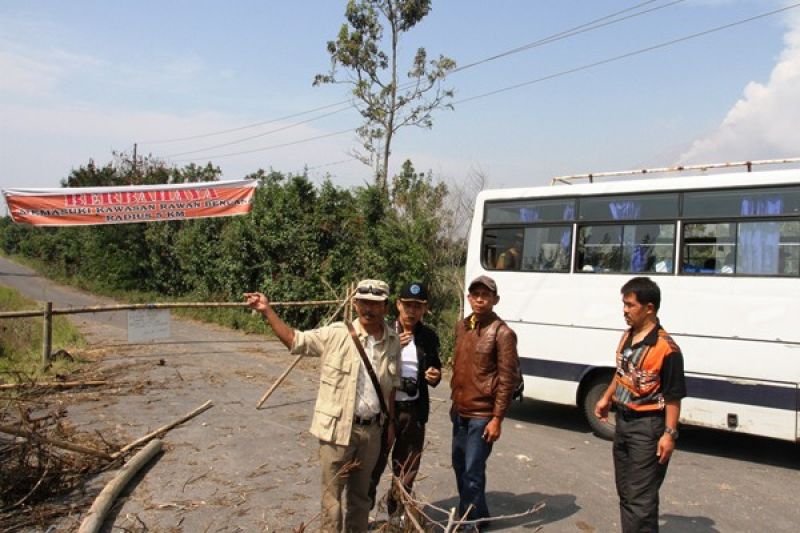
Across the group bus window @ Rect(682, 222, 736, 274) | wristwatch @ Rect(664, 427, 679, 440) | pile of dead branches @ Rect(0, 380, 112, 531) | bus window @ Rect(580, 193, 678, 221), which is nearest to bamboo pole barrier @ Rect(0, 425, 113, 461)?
pile of dead branches @ Rect(0, 380, 112, 531)

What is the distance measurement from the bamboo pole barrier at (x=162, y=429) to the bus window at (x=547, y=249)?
4413 mm

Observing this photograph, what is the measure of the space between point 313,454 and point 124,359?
6.12 metres

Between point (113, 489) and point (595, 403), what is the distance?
200 inches

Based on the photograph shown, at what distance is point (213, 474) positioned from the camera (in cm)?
542

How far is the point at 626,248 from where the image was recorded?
7.00 m

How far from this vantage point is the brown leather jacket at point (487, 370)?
3854mm

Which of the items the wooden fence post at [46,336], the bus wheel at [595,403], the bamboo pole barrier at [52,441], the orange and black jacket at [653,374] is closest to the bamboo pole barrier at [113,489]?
the bamboo pole barrier at [52,441]

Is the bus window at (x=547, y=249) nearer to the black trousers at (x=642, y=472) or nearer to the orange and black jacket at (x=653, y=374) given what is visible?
the orange and black jacket at (x=653, y=374)

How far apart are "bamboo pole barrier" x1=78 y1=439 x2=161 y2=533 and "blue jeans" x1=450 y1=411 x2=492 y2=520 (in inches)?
99.0

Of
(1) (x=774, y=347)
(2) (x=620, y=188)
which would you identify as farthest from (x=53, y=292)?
(1) (x=774, y=347)

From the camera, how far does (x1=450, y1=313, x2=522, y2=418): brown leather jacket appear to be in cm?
385

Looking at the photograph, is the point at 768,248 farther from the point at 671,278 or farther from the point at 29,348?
the point at 29,348

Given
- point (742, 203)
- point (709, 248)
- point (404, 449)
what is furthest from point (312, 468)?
point (742, 203)

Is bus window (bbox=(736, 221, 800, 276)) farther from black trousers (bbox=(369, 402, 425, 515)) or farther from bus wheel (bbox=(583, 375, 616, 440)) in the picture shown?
black trousers (bbox=(369, 402, 425, 515))
